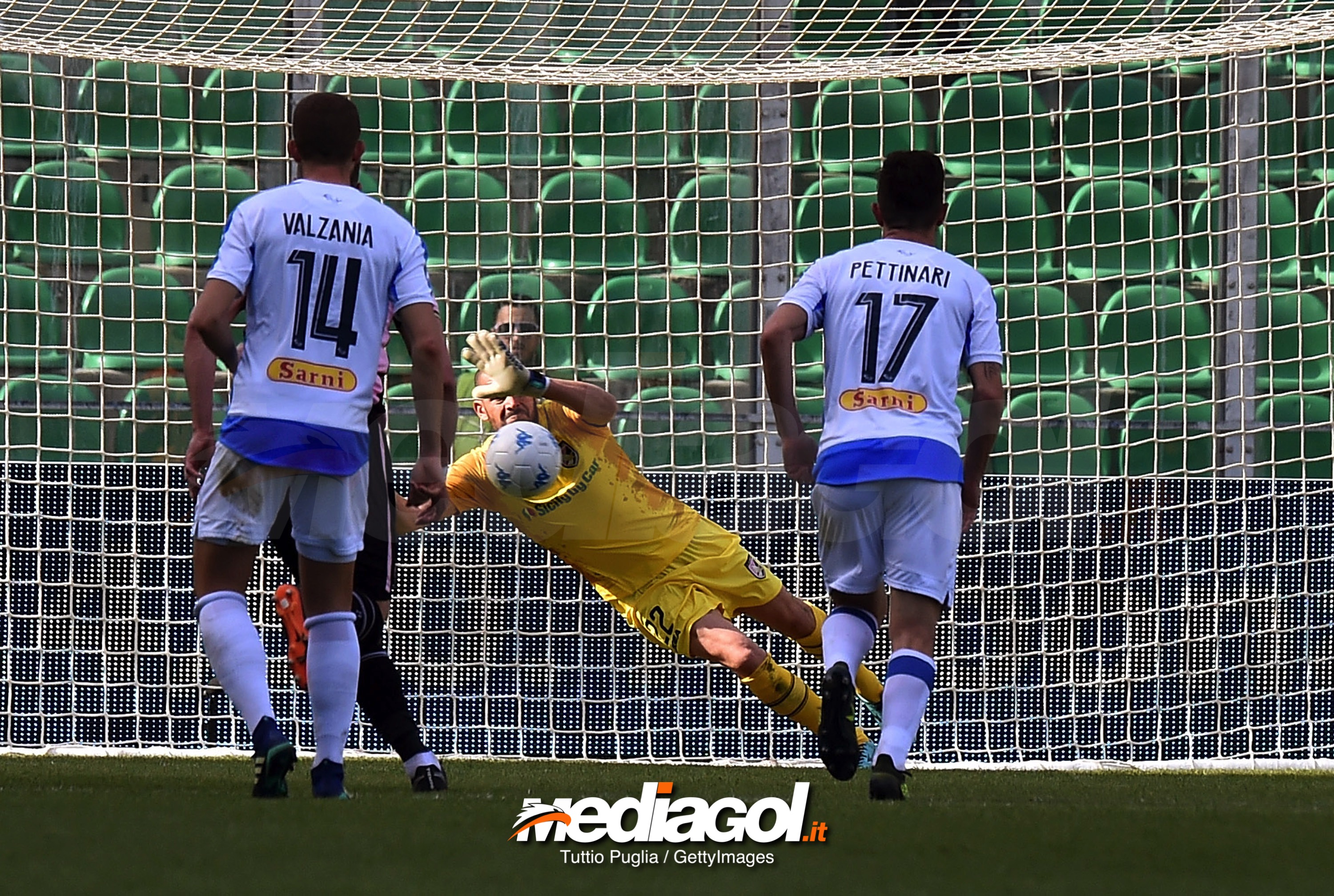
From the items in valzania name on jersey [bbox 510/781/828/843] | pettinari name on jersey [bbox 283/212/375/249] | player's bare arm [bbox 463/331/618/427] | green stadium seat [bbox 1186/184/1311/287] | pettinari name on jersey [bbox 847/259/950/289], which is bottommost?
valzania name on jersey [bbox 510/781/828/843]

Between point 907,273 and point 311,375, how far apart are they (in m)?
1.38

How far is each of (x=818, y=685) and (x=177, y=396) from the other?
2777mm

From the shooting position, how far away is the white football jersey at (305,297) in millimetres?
3801

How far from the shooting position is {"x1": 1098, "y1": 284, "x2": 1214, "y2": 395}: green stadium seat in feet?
25.7

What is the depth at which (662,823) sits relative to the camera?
114 inches

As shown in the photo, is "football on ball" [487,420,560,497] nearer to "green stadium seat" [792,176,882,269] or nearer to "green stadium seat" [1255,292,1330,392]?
"green stadium seat" [792,176,882,269]

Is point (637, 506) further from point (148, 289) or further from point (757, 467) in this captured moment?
point (148, 289)

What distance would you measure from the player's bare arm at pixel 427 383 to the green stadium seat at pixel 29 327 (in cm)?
344

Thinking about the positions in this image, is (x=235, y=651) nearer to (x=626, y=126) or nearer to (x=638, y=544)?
(x=638, y=544)

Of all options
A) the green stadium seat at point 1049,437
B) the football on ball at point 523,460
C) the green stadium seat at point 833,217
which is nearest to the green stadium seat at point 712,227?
the green stadium seat at point 833,217

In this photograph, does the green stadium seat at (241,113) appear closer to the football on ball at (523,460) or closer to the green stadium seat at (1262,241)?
the football on ball at (523,460)

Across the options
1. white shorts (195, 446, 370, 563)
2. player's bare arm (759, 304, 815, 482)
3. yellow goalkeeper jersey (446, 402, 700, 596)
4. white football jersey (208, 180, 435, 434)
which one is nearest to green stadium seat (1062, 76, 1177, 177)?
yellow goalkeeper jersey (446, 402, 700, 596)

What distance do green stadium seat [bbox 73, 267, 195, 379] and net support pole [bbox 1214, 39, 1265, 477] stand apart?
13.4 feet

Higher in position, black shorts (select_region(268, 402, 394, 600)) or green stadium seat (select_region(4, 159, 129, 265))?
green stadium seat (select_region(4, 159, 129, 265))
